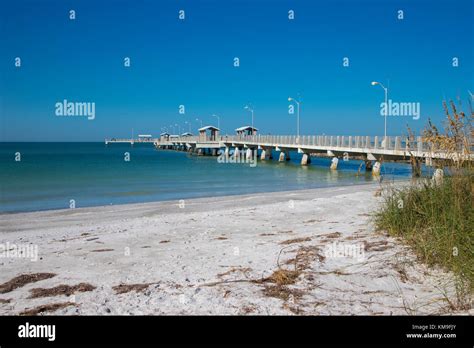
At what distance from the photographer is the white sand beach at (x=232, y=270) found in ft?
13.3

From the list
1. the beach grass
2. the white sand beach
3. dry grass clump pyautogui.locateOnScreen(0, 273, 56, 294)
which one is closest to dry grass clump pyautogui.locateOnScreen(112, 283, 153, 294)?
the white sand beach

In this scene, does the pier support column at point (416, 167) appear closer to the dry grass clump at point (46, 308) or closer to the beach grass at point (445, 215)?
the beach grass at point (445, 215)

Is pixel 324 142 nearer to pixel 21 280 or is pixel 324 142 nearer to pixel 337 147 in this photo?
pixel 337 147

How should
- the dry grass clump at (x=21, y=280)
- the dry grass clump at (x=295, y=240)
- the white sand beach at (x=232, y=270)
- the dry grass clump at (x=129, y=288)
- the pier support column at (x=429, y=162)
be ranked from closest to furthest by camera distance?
1. the white sand beach at (x=232, y=270)
2. the dry grass clump at (x=129, y=288)
3. the dry grass clump at (x=21, y=280)
4. the pier support column at (x=429, y=162)
5. the dry grass clump at (x=295, y=240)

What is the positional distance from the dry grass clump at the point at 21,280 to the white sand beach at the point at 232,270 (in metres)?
0.10

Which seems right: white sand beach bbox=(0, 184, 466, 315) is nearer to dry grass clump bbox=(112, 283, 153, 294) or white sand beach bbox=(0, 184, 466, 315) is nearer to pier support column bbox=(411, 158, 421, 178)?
dry grass clump bbox=(112, 283, 153, 294)

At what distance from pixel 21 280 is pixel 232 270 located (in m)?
2.76

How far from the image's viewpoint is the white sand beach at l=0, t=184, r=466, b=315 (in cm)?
406

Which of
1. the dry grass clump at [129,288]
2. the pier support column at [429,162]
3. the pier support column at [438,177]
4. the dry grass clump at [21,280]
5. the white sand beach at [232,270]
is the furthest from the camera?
the pier support column at [438,177]

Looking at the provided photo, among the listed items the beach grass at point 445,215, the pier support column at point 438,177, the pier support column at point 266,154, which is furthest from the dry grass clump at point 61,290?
the pier support column at point 266,154
